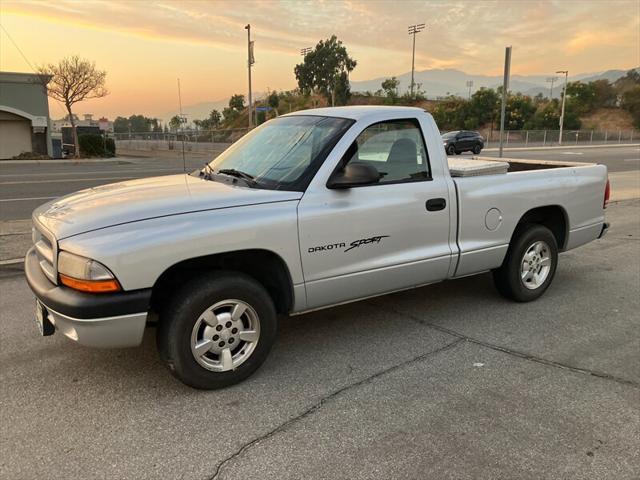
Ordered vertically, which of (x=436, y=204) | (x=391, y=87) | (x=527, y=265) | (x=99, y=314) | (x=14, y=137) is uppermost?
(x=391, y=87)

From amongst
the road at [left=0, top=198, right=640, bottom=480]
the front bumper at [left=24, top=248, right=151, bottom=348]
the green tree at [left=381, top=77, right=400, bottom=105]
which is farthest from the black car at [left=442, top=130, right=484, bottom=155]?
the green tree at [left=381, top=77, right=400, bottom=105]

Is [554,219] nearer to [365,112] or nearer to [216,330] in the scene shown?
[365,112]

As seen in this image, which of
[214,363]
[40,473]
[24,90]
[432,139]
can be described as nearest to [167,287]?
[214,363]

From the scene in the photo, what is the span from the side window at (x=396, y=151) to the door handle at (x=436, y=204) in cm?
20

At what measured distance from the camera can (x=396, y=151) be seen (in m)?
4.18

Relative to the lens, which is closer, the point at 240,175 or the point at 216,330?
the point at 216,330

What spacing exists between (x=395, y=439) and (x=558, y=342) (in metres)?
2.00

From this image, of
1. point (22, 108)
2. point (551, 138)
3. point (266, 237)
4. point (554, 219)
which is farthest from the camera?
point (551, 138)

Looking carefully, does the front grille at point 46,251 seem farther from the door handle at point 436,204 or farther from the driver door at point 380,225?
the door handle at point 436,204

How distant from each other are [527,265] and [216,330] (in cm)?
316

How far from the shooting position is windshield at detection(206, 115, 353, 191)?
12.0ft

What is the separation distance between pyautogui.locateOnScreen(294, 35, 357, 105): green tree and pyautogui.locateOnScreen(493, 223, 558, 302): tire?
273ft

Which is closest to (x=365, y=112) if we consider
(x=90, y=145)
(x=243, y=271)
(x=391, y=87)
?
(x=243, y=271)

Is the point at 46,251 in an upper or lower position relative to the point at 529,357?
upper
